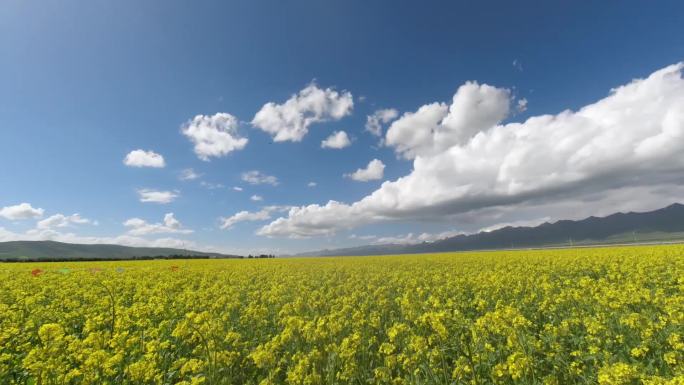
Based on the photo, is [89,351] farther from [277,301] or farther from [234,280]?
[234,280]

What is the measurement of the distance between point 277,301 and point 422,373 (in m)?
6.91

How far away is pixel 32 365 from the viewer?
4.15 meters

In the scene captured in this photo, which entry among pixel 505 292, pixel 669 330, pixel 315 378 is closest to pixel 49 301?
pixel 315 378

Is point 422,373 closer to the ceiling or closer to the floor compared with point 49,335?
closer to the floor

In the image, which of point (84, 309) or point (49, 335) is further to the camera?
point (84, 309)

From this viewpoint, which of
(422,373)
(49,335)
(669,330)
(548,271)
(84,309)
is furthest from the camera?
(548,271)

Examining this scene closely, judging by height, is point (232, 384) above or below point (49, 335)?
below

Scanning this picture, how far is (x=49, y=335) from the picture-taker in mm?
4555

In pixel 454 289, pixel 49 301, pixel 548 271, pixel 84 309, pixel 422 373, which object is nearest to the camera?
pixel 422 373

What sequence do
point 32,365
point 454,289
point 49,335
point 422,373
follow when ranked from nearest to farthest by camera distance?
point 32,365 < point 49,335 < point 422,373 < point 454,289

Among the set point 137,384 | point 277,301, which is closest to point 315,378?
point 137,384

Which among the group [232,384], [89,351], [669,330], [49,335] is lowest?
[232,384]

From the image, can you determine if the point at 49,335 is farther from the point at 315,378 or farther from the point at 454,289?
the point at 454,289

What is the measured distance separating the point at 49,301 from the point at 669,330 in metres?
18.5
